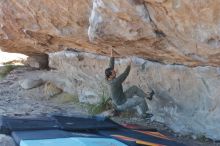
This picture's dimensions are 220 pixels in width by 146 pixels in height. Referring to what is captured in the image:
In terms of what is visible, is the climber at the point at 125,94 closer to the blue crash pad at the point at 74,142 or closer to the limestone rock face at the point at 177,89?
the limestone rock face at the point at 177,89

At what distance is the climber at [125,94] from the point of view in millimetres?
6008

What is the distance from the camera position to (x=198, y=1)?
12.1ft

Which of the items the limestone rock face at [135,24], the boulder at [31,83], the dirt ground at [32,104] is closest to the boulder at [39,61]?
the dirt ground at [32,104]

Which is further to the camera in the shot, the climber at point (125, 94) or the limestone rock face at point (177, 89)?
the climber at point (125, 94)

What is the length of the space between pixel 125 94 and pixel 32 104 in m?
2.15

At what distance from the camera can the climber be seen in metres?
6.01

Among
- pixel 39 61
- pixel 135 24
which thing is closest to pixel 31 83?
pixel 39 61

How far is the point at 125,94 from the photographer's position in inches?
244

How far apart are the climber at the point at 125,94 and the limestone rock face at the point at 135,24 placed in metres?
0.29

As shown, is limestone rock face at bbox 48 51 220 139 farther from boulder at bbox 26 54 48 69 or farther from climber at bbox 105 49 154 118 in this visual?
boulder at bbox 26 54 48 69

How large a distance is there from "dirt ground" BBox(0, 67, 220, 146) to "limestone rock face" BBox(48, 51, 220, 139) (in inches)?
6.9

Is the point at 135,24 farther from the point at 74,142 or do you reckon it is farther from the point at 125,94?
the point at 125,94

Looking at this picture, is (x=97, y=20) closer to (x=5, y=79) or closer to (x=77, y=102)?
(x=77, y=102)

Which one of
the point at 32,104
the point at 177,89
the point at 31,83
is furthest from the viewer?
the point at 31,83
